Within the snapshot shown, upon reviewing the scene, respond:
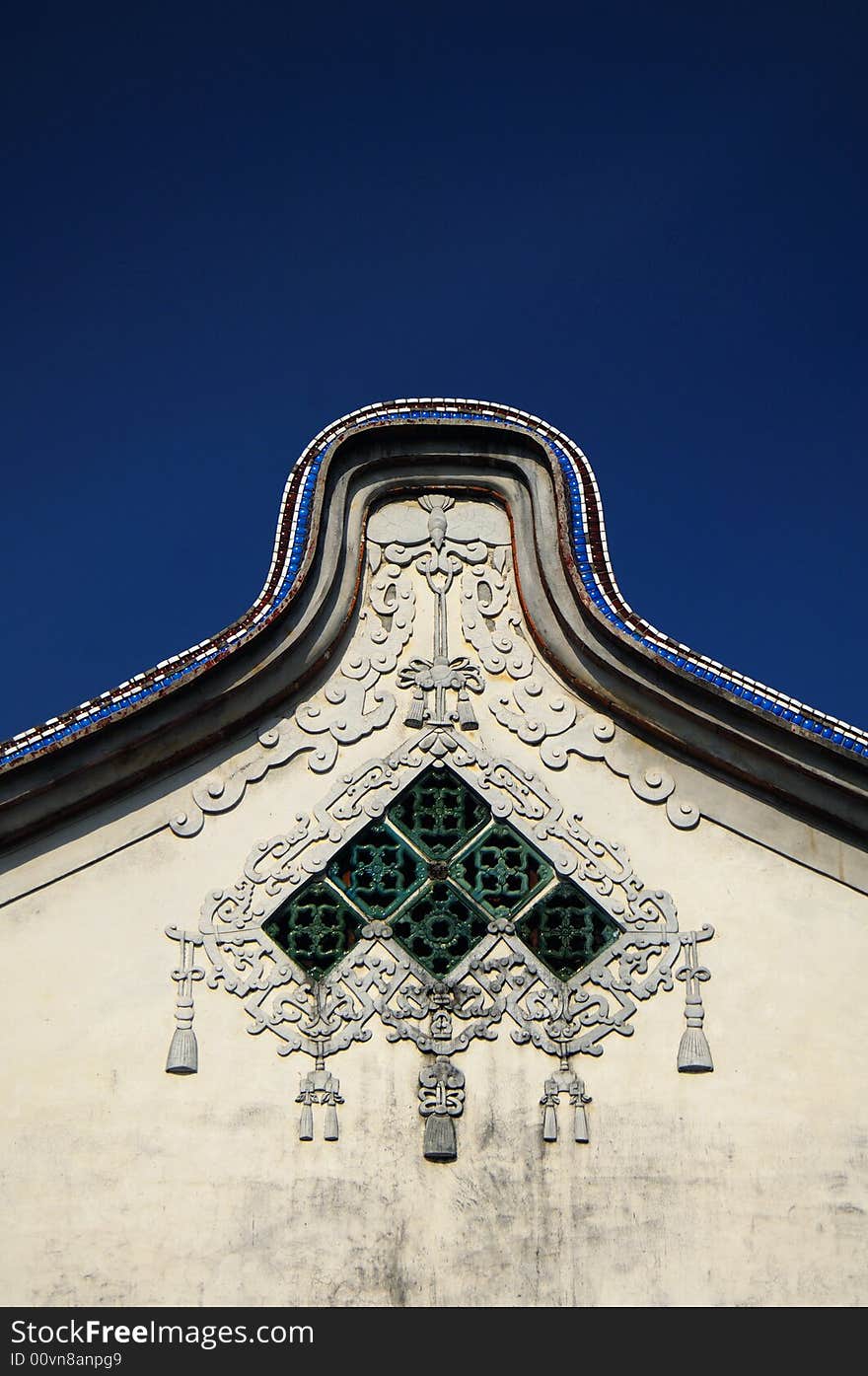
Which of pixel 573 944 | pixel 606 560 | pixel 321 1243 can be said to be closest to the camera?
pixel 321 1243

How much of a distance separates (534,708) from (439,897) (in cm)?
126

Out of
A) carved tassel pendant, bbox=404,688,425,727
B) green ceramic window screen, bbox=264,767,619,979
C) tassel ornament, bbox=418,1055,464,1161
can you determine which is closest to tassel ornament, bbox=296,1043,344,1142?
tassel ornament, bbox=418,1055,464,1161

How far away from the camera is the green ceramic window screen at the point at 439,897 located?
849 cm

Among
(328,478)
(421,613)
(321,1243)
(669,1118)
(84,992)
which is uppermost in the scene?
(328,478)

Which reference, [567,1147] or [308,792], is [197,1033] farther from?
[567,1147]

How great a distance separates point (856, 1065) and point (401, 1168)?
243cm

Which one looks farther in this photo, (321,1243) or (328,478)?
(328,478)

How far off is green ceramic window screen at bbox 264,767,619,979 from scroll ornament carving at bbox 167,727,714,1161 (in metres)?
0.06

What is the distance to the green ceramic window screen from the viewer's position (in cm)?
849

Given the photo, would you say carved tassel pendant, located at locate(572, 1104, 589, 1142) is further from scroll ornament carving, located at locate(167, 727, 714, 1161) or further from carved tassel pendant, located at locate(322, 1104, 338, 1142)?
carved tassel pendant, located at locate(322, 1104, 338, 1142)

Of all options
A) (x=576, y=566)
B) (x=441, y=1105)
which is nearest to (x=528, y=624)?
(x=576, y=566)

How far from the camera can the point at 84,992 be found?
832cm

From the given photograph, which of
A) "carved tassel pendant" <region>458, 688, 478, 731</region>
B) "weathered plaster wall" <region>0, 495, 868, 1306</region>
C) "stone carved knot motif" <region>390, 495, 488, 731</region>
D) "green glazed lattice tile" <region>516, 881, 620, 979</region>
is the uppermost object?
"stone carved knot motif" <region>390, 495, 488, 731</region>

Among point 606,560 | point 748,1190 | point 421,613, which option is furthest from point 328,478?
point 748,1190
